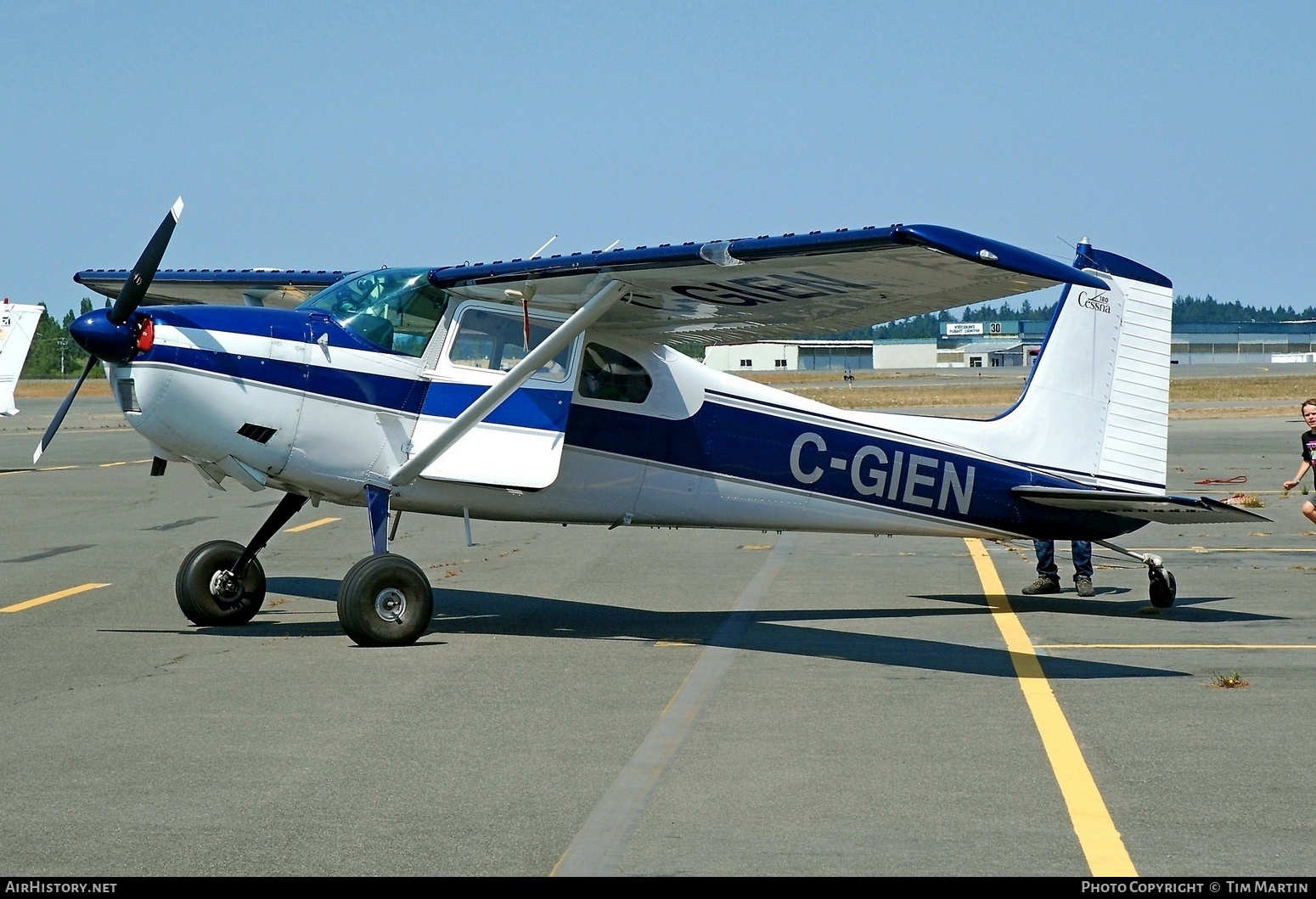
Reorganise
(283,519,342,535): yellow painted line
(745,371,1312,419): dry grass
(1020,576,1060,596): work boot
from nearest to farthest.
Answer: (1020,576,1060,596): work boot
(283,519,342,535): yellow painted line
(745,371,1312,419): dry grass

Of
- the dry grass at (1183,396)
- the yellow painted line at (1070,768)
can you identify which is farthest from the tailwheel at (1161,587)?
the dry grass at (1183,396)

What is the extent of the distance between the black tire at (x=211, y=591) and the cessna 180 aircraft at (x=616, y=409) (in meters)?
0.02

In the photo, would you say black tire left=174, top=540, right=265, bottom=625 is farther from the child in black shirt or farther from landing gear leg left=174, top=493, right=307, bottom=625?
the child in black shirt

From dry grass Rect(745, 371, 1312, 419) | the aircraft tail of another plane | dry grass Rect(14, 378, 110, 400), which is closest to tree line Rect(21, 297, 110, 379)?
dry grass Rect(14, 378, 110, 400)

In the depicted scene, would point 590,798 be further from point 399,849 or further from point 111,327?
point 111,327

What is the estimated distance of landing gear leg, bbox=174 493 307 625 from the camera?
402 inches

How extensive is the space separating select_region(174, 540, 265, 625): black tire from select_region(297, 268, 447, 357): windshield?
2.01 m

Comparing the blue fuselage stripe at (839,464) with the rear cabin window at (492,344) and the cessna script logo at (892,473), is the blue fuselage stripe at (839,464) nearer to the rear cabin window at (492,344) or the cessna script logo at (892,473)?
the cessna script logo at (892,473)

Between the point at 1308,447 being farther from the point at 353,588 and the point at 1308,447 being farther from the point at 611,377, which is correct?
the point at 353,588

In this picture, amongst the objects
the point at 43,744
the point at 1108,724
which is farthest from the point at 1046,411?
the point at 43,744

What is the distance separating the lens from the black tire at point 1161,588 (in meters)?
10.6

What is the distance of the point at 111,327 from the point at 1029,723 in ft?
19.9

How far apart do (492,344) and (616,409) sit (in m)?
1.06

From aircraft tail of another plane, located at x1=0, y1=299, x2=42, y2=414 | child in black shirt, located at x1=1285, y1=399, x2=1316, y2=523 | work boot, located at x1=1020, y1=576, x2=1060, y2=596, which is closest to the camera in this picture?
work boot, located at x1=1020, y1=576, x2=1060, y2=596
